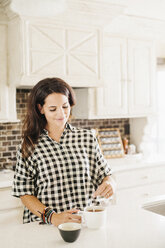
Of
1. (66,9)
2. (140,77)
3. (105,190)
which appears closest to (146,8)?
(140,77)

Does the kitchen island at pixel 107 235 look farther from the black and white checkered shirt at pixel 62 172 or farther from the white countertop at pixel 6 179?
the white countertop at pixel 6 179

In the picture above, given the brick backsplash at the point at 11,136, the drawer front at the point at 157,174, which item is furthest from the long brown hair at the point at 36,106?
the drawer front at the point at 157,174

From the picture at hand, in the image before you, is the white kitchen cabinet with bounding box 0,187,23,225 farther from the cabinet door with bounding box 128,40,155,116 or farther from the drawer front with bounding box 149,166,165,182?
the cabinet door with bounding box 128,40,155,116

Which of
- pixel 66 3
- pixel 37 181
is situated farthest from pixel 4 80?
pixel 37 181

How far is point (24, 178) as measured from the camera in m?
1.56

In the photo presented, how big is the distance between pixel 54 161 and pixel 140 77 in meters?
2.43

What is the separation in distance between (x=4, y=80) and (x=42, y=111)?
57.0 inches

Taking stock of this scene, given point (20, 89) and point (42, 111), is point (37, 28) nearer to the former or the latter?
point (20, 89)

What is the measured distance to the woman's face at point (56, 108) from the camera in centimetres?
161

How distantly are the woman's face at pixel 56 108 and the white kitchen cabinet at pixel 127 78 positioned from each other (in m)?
1.90

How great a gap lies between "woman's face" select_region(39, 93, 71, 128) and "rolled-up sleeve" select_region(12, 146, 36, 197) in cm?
23

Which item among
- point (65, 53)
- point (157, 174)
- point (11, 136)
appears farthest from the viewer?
point (157, 174)

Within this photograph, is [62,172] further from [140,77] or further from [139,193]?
[140,77]

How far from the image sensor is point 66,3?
2881 millimetres
